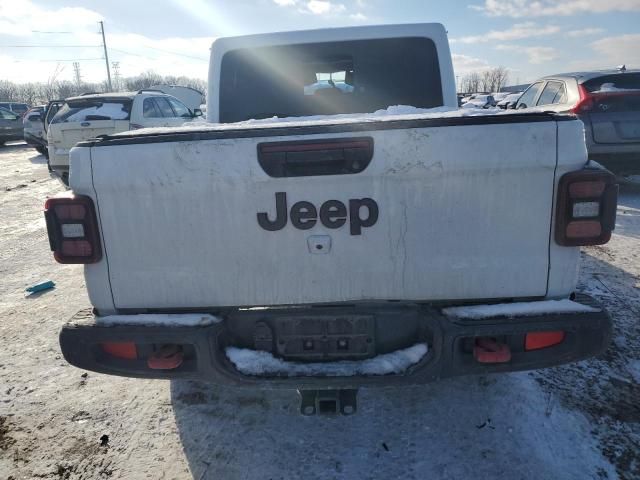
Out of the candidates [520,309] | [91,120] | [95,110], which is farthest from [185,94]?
[520,309]

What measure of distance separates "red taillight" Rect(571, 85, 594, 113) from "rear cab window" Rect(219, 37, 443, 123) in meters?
4.76

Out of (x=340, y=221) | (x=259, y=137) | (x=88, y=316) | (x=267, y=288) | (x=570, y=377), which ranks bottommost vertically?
(x=570, y=377)

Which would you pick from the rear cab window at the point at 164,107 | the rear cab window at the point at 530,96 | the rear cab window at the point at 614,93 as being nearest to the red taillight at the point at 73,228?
the rear cab window at the point at 614,93

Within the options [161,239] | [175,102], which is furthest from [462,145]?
[175,102]

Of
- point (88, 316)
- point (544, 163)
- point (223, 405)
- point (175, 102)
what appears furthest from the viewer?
point (175, 102)

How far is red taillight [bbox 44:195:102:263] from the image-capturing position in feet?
6.71

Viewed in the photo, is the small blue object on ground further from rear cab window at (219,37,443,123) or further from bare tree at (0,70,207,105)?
bare tree at (0,70,207,105)

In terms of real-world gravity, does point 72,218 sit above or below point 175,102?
below

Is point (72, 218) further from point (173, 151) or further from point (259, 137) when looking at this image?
point (259, 137)

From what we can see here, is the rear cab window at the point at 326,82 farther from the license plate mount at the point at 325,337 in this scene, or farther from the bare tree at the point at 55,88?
the bare tree at the point at 55,88

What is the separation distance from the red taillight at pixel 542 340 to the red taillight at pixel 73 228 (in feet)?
6.57

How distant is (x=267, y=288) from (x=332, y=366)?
18.4 inches

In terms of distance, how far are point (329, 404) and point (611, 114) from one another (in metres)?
7.10

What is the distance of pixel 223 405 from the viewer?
9.33 ft
